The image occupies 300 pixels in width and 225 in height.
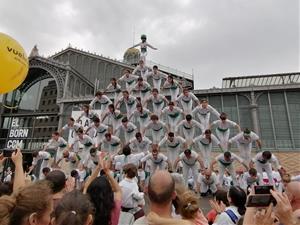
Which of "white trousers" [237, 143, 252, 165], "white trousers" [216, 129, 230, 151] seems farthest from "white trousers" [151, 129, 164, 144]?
"white trousers" [237, 143, 252, 165]

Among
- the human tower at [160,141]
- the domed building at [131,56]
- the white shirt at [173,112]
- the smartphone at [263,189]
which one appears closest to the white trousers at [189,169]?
the human tower at [160,141]

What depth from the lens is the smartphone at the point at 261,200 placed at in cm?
203

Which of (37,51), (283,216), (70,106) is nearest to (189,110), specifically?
(283,216)

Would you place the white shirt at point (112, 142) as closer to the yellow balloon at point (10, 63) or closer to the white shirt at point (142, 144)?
the white shirt at point (142, 144)

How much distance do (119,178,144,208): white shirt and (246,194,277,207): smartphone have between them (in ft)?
10.6

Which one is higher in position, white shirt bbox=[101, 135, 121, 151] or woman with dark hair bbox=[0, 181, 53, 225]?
white shirt bbox=[101, 135, 121, 151]

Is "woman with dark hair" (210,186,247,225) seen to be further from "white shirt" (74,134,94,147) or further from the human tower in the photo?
"white shirt" (74,134,94,147)

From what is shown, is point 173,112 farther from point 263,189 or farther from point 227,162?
point 263,189

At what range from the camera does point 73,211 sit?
2174 millimetres

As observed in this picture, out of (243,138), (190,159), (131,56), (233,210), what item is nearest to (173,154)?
(190,159)

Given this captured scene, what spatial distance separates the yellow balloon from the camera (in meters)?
5.37

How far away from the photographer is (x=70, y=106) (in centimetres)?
2739

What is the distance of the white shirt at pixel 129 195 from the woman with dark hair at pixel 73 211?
270cm

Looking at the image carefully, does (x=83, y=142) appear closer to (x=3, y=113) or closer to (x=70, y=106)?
(x=70, y=106)
